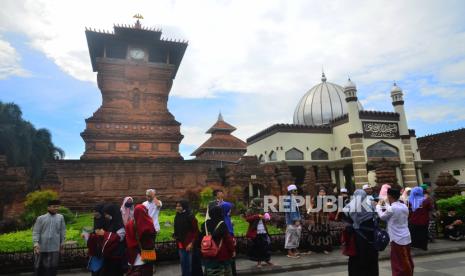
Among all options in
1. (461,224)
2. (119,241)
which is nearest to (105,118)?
(119,241)

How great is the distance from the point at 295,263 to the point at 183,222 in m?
3.39

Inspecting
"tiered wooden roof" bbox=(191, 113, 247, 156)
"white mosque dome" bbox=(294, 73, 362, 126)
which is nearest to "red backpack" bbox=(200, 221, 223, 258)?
"white mosque dome" bbox=(294, 73, 362, 126)

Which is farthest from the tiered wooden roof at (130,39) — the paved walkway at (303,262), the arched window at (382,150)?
the paved walkway at (303,262)

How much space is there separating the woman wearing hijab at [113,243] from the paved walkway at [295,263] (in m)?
2.40

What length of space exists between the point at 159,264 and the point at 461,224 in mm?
9186

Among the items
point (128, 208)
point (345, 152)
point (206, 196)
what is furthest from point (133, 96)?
point (128, 208)

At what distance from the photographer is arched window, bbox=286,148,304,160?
898 inches

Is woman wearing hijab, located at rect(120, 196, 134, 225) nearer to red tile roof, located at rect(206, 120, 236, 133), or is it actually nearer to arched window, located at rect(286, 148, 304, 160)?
arched window, located at rect(286, 148, 304, 160)

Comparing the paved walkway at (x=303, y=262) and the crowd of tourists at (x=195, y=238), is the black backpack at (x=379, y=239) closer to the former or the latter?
the crowd of tourists at (x=195, y=238)

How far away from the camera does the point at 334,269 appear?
7102mm

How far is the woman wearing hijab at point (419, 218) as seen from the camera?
8.28 m

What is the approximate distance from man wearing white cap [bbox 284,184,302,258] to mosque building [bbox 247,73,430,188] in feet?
47.0

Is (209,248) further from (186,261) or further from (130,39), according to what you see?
(130,39)

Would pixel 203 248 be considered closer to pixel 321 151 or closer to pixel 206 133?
pixel 321 151
